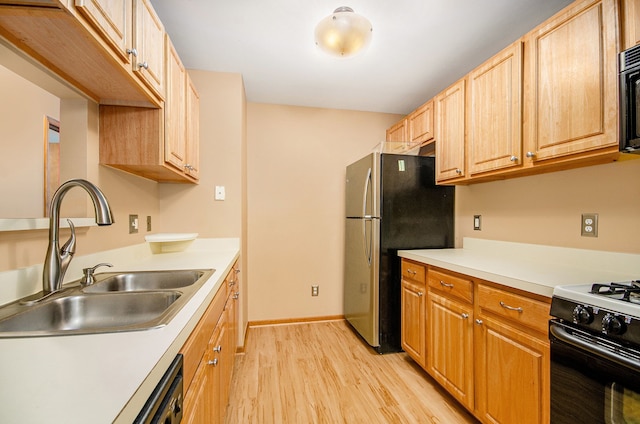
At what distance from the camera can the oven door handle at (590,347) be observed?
0.83 meters

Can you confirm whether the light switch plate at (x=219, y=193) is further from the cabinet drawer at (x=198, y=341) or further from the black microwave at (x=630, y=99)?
the black microwave at (x=630, y=99)

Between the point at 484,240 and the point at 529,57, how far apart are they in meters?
1.26

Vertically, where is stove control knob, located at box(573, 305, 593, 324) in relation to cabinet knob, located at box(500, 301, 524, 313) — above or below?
above

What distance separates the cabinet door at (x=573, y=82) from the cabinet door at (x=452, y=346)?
3.19 ft

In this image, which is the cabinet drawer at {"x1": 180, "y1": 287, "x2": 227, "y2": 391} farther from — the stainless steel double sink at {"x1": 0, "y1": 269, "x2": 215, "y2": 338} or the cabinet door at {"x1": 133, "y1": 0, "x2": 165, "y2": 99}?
the cabinet door at {"x1": 133, "y1": 0, "x2": 165, "y2": 99}

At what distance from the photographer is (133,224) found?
1751mm

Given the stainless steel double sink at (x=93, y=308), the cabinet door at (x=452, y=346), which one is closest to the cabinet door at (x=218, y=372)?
the stainless steel double sink at (x=93, y=308)

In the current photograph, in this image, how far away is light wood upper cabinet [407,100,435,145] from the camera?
91.9 inches

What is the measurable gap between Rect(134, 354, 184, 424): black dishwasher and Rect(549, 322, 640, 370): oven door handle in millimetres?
1281

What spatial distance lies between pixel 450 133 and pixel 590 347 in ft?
5.12

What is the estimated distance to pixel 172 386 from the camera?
61cm

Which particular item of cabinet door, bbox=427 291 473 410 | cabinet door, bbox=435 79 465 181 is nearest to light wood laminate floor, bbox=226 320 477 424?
cabinet door, bbox=427 291 473 410

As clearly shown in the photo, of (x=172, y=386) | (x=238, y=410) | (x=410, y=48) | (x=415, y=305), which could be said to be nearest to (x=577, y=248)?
(x=415, y=305)

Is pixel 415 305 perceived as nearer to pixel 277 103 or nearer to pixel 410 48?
pixel 410 48
